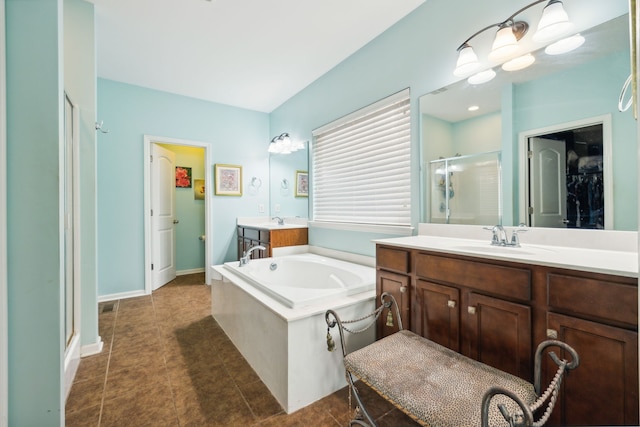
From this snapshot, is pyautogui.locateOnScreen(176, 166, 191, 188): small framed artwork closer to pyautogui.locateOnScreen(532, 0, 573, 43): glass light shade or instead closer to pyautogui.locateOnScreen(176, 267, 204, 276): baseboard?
pyautogui.locateOnScreen(176, 267, 204, 276): baseboard

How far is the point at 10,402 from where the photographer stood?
2.83ft

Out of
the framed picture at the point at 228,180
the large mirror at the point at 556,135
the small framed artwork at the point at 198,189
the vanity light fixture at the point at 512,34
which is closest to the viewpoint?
the large mirror at the point at 556,135

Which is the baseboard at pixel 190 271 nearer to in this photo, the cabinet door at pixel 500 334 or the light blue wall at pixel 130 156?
the light blue wall at pixel 130 156

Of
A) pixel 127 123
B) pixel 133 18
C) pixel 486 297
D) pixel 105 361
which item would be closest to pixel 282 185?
pixel 127 123

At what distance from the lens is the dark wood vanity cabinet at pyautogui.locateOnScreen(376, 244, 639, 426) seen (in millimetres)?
874

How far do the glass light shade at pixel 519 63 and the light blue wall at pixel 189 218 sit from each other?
4.42 metres

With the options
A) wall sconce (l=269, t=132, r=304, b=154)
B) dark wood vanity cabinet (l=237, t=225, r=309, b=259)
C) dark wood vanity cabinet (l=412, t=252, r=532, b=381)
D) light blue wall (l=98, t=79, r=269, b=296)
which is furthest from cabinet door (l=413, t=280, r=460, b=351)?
light blue wall (l=98, t=79, r=269, b=296)

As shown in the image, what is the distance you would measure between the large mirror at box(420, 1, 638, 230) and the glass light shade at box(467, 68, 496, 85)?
1.1 inches

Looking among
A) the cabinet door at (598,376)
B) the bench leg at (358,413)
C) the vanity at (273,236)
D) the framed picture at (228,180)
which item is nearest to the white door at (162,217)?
the framed picture at (228,180)

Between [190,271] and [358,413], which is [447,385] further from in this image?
[190,271]

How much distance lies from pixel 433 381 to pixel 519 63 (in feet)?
5.64

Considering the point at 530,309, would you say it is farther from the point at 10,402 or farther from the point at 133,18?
the point at 133,18

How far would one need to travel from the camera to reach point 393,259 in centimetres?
164

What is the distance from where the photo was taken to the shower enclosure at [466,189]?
1656 mm
